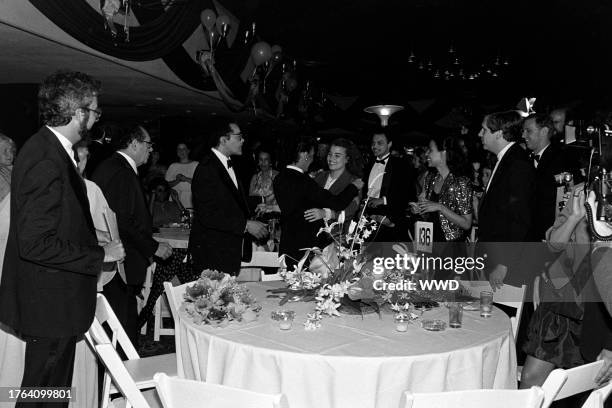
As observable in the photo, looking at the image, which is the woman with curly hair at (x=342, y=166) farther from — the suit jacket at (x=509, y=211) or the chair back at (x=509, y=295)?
the chair back at (x=509, y=295)

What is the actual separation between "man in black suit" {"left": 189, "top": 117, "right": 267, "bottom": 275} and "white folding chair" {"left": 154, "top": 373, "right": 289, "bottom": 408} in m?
2.31

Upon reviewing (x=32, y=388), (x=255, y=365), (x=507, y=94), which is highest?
(x=507, y=94)

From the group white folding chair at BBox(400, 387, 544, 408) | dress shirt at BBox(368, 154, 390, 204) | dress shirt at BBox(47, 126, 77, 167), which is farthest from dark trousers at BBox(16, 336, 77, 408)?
dress shirt at BBox(368, 154, 390, 204)

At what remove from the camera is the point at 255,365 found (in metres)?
2.01

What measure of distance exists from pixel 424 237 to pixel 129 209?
179 centimetres

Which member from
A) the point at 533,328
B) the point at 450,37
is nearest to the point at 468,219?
the point at 533,328

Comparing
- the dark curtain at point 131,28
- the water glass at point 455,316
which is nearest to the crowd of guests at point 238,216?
the water glass at point 455,316

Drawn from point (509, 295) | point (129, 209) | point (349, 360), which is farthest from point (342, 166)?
point (349, 360)

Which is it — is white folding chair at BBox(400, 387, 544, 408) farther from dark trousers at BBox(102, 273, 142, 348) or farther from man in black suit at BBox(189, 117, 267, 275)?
man in black suit at BBox(189, 117, 267, 275)

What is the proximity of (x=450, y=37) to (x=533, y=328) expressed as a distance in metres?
8.51

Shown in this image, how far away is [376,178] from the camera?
5.16 meters

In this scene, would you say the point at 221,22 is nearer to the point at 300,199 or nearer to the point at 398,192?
the point at 398,192

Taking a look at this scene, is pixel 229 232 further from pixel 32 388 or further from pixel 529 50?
pixel 529 50

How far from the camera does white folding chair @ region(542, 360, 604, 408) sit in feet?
5.42
